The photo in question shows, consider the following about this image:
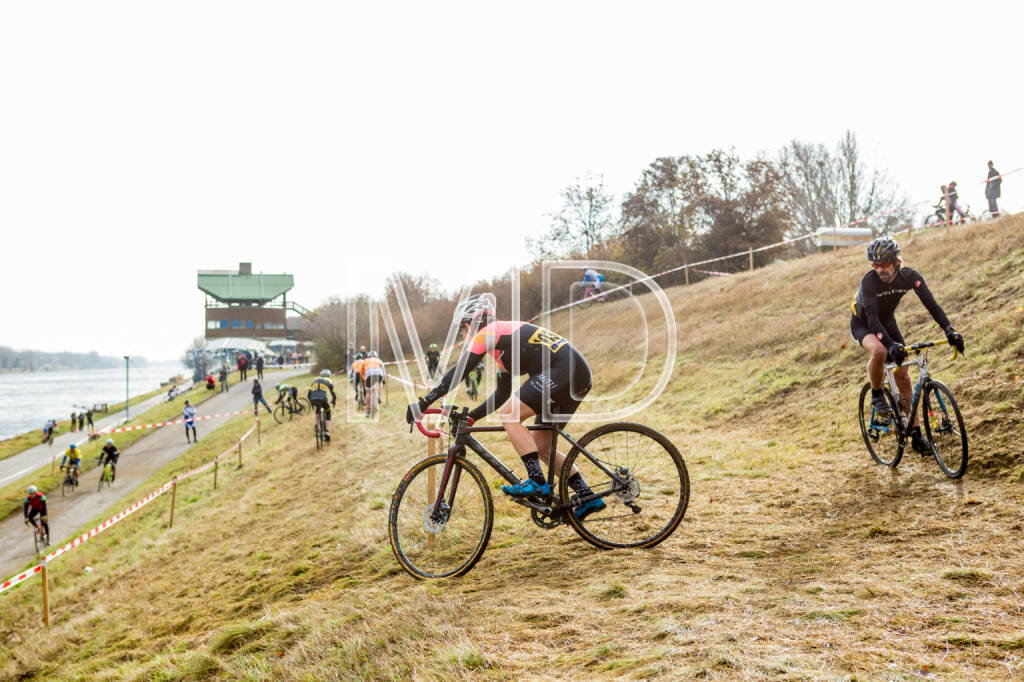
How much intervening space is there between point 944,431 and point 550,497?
3.95 m

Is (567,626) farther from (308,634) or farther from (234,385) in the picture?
(234,385)

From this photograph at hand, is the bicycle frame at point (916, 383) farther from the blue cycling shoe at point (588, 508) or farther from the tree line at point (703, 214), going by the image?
the tree line at point (703, 214)

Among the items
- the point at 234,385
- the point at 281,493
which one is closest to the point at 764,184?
the point at 281,493

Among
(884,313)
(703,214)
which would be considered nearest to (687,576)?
(884,313)

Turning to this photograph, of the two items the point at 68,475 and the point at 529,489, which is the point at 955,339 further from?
the point at 68,475

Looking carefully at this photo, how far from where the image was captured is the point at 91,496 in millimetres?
22156

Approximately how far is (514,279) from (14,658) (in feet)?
26.0

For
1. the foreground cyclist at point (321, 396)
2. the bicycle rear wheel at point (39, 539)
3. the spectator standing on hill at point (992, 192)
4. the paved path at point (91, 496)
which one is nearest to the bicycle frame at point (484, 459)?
the foreground cyclist at point (321, 396)

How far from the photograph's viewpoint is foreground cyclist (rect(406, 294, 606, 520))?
15.5 ft

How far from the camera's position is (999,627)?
9.80 ft

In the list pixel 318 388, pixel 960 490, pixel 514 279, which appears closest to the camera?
pixel 960 490

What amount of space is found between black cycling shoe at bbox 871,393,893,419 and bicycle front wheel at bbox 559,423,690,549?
2.87 metres

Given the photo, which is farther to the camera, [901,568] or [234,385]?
[234,385]

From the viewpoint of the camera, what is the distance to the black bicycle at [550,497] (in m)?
4.72
